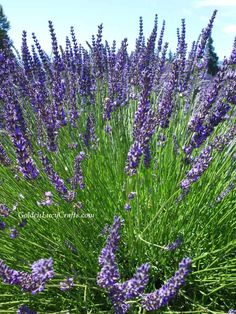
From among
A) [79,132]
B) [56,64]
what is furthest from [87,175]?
[56,64]

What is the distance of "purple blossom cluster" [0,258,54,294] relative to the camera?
4.52 feet

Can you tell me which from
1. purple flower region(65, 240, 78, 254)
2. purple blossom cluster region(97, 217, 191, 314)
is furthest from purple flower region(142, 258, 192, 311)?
purple flower region(65, 240, 78, 254)

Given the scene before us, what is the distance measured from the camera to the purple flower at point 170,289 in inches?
52.0

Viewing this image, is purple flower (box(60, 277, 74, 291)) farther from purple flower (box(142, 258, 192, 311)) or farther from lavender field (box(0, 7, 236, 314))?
purple flower (box(142, 258, 192, 311))

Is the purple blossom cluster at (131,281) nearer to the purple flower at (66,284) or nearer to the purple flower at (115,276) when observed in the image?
the purple flower at (115,276)

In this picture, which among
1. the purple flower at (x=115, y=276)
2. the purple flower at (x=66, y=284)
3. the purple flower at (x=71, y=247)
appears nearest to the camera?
the purple flower at (x=115, y=276)

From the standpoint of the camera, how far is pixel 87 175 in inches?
109

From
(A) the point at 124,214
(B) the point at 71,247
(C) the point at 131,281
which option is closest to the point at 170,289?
(C) the point at 131,281

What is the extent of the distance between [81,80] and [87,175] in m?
1.09

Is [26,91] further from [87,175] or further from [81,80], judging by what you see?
[87,175]

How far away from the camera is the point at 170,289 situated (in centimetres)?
135

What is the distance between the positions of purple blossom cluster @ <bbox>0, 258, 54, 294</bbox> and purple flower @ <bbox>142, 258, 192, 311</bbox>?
369 millimetres

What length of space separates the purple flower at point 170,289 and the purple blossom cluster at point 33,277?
37 centimetres

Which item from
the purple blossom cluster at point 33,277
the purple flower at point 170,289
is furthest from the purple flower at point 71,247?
the purple flower at point 170,289
